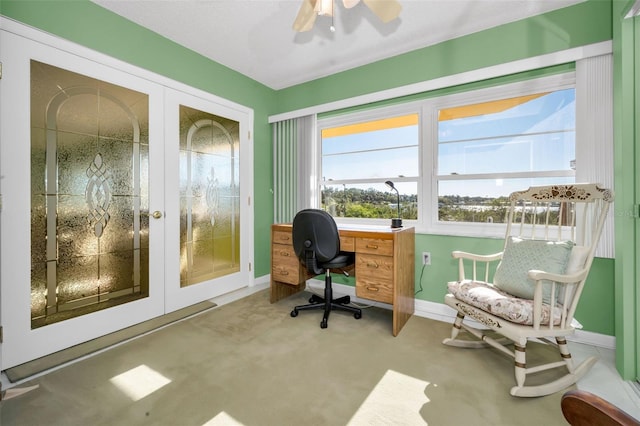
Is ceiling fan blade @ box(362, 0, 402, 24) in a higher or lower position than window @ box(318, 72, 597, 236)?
higher

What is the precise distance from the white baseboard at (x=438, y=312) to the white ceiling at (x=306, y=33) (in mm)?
2444

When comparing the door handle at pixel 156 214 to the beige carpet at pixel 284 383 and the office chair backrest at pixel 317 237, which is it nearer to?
the beige carpet at pixel 284 383

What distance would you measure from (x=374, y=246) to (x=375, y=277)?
0.26 m

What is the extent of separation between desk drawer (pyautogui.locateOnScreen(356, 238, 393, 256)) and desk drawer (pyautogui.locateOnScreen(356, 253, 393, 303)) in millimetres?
35

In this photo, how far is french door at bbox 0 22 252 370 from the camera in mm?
1771

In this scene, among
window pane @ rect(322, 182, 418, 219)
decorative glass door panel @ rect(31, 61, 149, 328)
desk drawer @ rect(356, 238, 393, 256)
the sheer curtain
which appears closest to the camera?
decorative glass door panel @ rect(31, 61, 149, 328)

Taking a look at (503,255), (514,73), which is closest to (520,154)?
(514,73)

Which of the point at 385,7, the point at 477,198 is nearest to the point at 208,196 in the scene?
the point at 385,7

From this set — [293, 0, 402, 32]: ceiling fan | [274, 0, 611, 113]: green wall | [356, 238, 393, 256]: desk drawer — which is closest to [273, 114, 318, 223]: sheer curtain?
[274, 0, 611, 113]: green wall

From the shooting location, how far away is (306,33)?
2.50 m

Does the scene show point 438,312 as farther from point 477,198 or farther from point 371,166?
point 371,166

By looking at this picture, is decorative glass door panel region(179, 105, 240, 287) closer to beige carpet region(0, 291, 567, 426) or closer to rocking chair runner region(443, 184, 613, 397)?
beige carpet region(0, 291, 567, 426)

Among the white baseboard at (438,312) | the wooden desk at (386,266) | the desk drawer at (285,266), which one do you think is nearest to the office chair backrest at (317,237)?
the wooden desk at (386,266)

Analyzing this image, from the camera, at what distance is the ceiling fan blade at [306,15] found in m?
1.60
